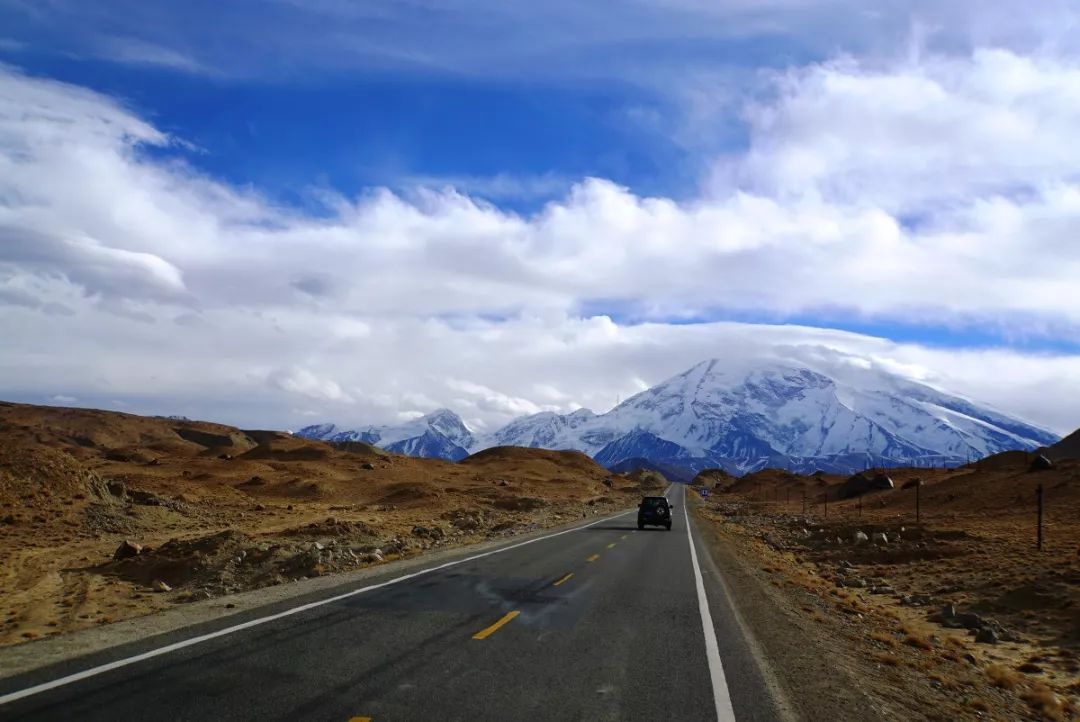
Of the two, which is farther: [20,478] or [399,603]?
[20,478]

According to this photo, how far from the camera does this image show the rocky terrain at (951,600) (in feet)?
35.1

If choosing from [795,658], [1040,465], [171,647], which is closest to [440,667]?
[171,647]

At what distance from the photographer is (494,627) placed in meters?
11.9

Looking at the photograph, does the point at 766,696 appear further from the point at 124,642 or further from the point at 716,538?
the point at 716,538

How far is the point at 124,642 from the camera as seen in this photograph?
1036 centimetres

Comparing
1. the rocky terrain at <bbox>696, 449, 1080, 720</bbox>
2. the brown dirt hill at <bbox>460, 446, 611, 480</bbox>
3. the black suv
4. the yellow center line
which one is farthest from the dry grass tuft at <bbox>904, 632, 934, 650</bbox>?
the brown dirt hill at <bbox>460, 446, 611, 480</bbox>

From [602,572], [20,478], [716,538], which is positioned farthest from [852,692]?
[20,478]

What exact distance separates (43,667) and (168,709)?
8.97ft

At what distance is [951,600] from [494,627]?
50.9ft

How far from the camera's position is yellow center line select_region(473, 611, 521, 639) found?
1126 cm

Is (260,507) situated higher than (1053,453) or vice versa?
(1053,453)

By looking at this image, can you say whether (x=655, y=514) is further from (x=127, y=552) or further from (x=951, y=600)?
(x=127, y=552)

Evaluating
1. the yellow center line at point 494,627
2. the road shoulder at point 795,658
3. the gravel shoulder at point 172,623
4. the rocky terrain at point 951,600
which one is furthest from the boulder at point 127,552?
the rocky terrain at point 951,600

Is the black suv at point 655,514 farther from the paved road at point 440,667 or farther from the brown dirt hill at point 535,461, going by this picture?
the brown dirt hill at point 535,461
